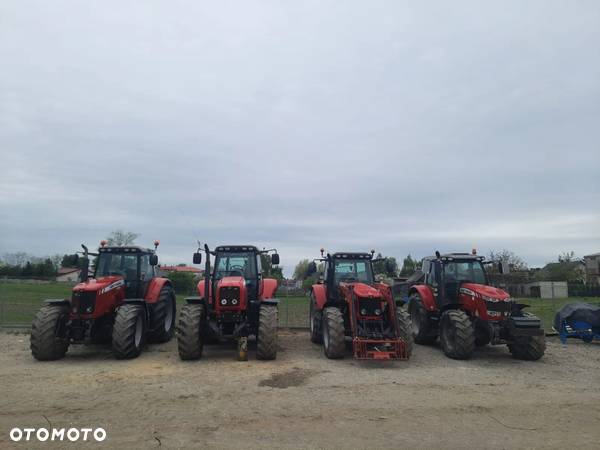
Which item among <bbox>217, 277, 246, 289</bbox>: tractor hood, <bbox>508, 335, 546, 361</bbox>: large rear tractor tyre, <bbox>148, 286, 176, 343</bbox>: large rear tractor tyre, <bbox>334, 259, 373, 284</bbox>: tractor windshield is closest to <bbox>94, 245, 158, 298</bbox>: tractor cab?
<bbox>148, 286, 176, 343</bbox>: large rear tractor tyre

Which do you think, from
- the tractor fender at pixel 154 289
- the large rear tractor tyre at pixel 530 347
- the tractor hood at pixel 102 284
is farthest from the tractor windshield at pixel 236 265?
the large rear tractor tyre at pixel 530 347

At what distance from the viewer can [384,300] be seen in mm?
10062

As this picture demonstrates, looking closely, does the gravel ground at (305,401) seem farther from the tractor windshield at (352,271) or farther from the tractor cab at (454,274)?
the tractor windshield at (352,271)

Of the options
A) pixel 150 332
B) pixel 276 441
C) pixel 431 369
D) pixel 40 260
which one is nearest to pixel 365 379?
pixel 431 369

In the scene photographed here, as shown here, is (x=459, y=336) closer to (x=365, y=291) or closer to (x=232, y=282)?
(x=365, y=291)

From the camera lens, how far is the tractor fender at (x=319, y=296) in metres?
11.4

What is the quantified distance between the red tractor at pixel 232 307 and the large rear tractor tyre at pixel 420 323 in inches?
150

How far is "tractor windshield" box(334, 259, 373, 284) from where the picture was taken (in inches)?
462

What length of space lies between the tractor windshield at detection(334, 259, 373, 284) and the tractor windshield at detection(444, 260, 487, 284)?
73.9 inches

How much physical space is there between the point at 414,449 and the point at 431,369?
14.6ft

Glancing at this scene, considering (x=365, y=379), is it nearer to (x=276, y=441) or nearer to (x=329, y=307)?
(x=329, y=307)

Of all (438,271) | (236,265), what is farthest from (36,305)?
(438,271)

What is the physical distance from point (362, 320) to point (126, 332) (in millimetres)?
4850

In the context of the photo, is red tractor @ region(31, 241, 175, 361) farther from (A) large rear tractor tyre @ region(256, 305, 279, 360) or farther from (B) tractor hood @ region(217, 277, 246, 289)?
(A) large rear tractor tyre @ region(256, 305, 279, 360)
